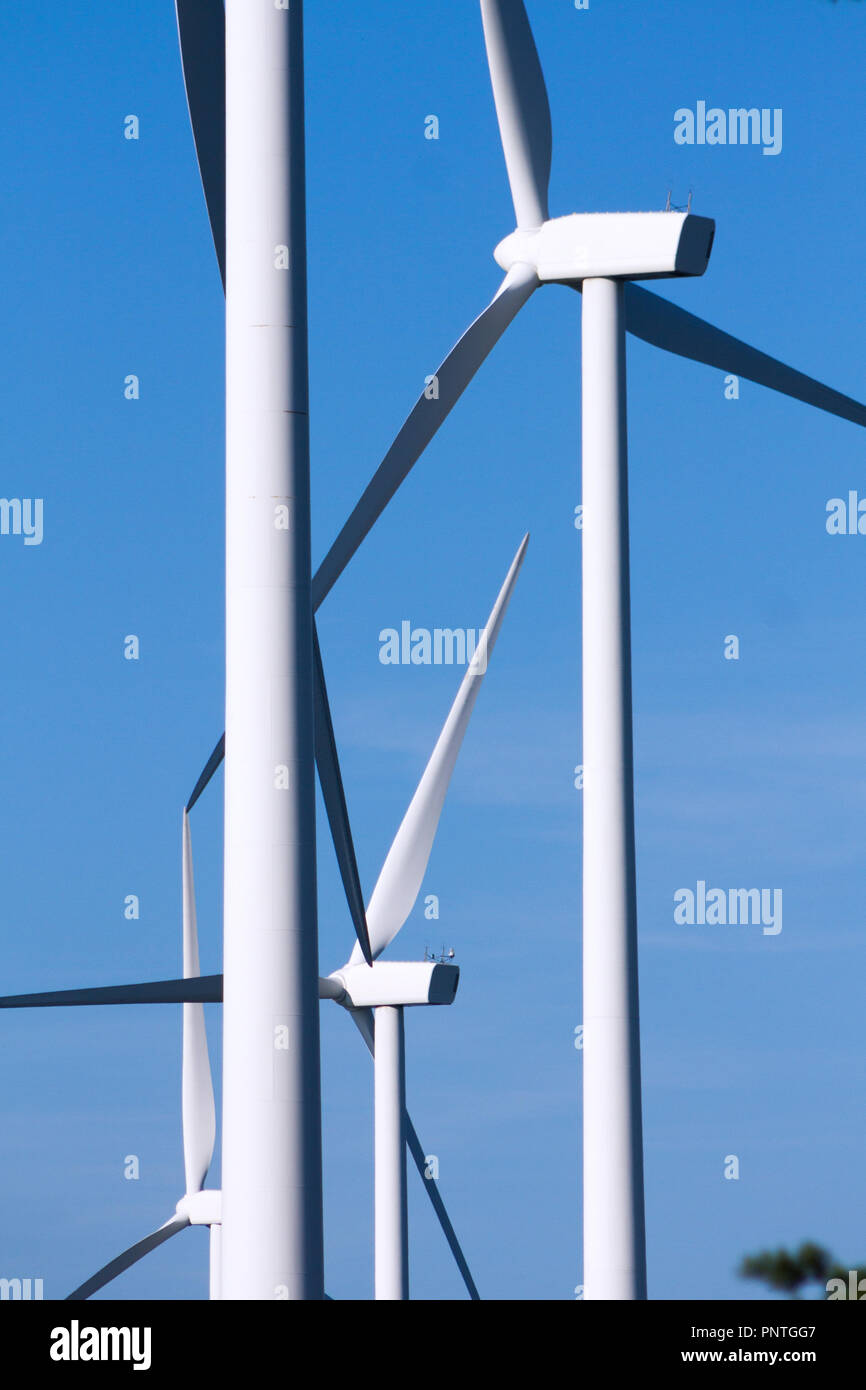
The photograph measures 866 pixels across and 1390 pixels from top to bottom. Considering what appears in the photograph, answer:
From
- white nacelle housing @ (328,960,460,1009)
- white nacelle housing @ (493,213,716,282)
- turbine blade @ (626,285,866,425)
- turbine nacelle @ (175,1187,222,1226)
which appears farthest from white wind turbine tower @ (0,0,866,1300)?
A: turbine nacelle @ (175,1187,222,1226)

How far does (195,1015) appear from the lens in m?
63.2

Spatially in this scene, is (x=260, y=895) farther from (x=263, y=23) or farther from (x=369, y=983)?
(x=369, y=983)

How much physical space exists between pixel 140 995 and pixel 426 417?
9.46 metres

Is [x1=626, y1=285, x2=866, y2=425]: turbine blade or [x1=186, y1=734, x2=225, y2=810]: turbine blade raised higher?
[x1=626, y1=285, x2=866, y2=425]: turbine blade

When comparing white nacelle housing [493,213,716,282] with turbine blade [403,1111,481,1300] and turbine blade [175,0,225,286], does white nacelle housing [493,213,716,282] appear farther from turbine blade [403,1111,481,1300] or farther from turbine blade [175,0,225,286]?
turbine blade [403,1111,481,1300]

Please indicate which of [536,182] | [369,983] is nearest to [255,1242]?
[536,182]

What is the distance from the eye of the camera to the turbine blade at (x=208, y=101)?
25406 millimetres

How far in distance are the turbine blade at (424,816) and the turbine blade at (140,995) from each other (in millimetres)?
10050

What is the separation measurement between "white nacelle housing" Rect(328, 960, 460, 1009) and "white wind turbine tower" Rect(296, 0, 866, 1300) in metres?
23.5

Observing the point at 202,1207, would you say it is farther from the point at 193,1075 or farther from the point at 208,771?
the point at 208,771

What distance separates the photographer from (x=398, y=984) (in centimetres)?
6131

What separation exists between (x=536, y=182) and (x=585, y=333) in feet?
13.7

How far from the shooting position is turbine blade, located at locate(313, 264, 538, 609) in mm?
30375
